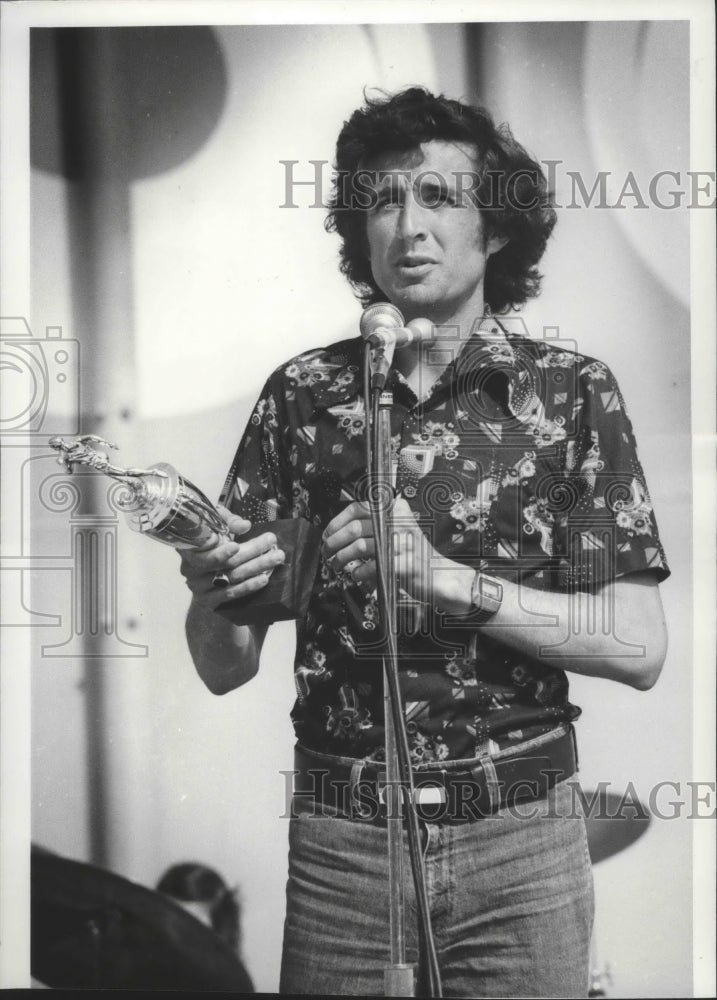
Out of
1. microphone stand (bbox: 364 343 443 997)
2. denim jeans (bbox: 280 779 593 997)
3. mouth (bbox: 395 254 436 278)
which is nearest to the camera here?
microphone stand (bbox: 364 343 443 997)

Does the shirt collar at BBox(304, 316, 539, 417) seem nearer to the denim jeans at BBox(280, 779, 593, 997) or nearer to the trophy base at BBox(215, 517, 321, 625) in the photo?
the trophy base at BBox(215, 517, 321, 625)

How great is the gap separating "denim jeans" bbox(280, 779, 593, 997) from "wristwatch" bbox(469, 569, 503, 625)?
0.35 meters

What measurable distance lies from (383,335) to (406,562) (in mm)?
424

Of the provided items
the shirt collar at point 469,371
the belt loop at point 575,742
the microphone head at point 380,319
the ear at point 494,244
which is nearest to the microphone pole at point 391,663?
the microphone head at point 380,319

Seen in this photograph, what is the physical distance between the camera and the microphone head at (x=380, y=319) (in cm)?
191

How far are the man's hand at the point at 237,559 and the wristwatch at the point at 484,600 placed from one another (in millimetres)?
359

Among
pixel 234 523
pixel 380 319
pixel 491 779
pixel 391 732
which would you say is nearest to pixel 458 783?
pixel 491 779

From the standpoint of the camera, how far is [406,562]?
203cm

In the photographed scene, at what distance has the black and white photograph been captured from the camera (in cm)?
202

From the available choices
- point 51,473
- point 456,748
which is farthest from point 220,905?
point 51,473

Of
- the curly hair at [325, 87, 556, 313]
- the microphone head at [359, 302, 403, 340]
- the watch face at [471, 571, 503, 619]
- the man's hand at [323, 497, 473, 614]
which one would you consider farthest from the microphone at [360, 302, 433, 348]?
the watch face at [471, 571, 503, 619]

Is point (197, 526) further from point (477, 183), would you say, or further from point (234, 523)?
point (477, 183)

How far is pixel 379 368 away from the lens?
72.1 inches

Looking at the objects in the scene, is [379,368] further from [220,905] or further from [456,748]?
[220,905]
